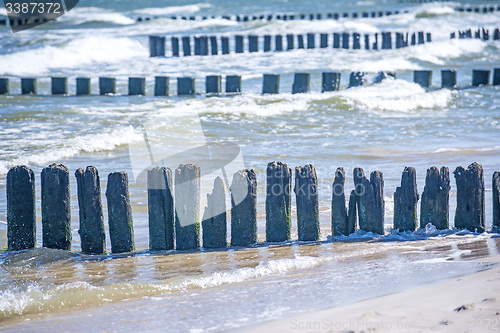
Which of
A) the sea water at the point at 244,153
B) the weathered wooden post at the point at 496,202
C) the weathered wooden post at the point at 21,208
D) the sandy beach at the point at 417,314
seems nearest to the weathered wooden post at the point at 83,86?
the sea water at the point at 244,153

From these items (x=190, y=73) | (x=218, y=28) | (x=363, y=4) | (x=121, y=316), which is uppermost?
(x=363, y=4)

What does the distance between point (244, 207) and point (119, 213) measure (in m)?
1.03

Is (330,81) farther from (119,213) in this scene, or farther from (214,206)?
(119,213)

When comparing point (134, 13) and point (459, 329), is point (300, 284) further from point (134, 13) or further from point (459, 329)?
point (134, 13)

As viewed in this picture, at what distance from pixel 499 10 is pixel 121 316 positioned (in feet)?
168

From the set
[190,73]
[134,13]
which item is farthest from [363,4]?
[190,73]

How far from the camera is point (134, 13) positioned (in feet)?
171

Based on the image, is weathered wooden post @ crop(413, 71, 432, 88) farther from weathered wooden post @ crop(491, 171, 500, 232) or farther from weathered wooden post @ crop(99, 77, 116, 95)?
weathered wooden post @ crop(491, 171, 500, 232)

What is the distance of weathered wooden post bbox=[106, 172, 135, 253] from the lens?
5348mm

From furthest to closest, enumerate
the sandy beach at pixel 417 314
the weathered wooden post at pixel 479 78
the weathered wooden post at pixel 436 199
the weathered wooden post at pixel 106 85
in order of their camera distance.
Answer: the weathered wooden post at pixel 479 78 < the weathered wooden post at pixel 106 85 < the weathered wooden post at pixel 436 199 < the sandy beach at pixel 417 314

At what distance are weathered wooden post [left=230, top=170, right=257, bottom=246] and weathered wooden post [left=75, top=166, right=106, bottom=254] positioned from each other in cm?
110

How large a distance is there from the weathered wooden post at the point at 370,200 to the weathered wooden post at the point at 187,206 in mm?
1347

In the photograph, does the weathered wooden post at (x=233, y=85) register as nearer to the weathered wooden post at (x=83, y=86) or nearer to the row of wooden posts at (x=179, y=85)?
the row of wooden posts at (x=179, y=85)

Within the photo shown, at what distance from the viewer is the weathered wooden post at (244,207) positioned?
5414 mm
